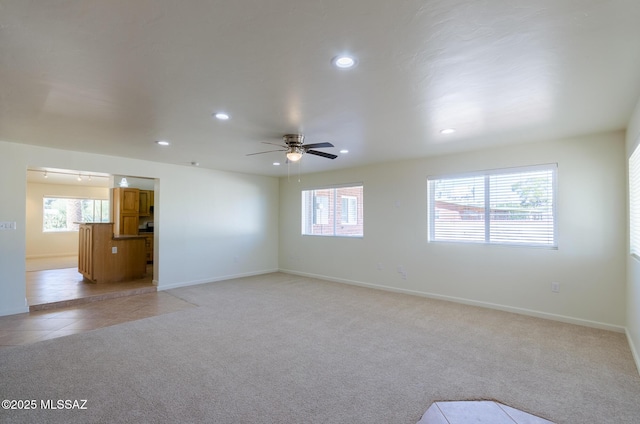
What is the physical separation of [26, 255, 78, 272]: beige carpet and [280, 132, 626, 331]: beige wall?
7.20m

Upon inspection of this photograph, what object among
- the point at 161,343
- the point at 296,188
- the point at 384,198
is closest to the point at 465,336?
the point at 384,198

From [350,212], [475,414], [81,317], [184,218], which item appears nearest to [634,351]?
[475,414]

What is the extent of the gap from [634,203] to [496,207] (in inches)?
63.5

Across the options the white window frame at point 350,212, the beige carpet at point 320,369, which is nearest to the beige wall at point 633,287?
the beige carpet at point 320,369

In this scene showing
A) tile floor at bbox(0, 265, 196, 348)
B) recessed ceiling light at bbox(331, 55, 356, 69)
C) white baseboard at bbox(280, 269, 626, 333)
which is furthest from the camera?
white baseboard at bbox(280, 269, 626, 333)

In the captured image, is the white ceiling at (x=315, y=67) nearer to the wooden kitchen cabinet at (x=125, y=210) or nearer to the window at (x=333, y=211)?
the window at (x=333, y=211)

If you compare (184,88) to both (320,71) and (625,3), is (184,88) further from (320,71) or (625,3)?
(625,3)

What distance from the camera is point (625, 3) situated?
60.8 inches

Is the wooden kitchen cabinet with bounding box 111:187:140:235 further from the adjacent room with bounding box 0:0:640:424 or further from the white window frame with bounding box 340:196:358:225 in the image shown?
the white window frame with bounding box 340:196:358:225

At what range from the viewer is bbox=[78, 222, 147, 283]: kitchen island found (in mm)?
6070

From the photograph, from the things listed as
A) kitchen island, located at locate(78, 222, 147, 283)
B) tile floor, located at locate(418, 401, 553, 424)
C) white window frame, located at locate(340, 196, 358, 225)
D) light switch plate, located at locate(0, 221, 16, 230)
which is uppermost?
white window frame, located at locate(340, 196, 358, 225)

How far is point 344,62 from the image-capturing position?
2121 millimetres

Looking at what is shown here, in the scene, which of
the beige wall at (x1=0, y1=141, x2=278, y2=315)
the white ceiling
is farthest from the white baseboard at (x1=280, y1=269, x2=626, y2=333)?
the beige wall at (x1=0, y1=141, x2=278, y2=315)

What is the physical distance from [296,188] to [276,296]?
118 inches
